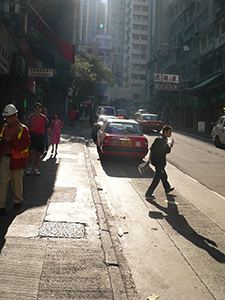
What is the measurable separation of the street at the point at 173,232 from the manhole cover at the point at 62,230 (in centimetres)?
67

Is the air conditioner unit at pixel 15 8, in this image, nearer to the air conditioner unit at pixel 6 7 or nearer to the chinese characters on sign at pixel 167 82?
the air conditioner unit at pixel 6 7

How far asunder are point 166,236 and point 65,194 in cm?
292

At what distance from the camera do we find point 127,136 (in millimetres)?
12320

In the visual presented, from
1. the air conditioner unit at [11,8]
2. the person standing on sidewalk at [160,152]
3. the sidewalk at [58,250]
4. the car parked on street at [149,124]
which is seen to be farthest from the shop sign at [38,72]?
the person standing on sidewalk at [160,152]

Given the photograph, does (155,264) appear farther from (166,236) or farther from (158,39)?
(158,39)

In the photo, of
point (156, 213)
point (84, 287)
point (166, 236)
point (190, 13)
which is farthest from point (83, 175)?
point (190, 13)

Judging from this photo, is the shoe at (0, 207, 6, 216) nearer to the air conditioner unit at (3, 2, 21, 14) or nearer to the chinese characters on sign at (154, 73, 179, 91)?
the air conditioner unit at (3, 2, 21, 14)

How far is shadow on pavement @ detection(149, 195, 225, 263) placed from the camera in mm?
4626

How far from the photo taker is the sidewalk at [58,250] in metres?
3.39

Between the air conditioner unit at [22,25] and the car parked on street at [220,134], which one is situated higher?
the air conditioner unit at [22,25]

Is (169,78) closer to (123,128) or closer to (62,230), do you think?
(123,128)

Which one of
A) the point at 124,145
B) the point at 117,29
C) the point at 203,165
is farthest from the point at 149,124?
the point at 117,29

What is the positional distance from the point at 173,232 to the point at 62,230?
1.79m

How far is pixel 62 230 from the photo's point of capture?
5098 mm
